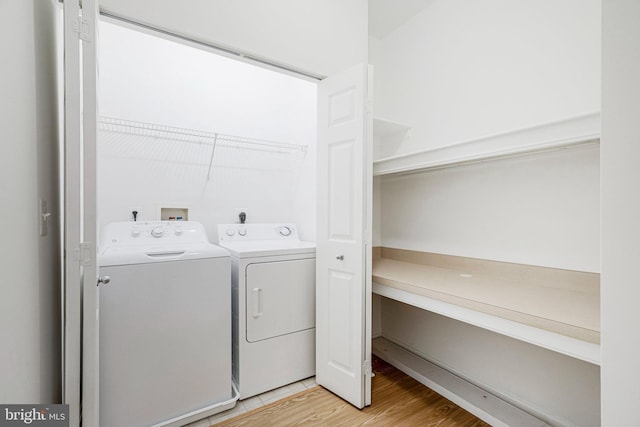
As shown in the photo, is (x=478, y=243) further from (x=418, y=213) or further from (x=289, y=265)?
(x=289, y=265)

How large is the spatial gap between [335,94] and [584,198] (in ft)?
4.97

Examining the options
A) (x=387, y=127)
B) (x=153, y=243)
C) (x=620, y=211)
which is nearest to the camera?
(x=620, y=211)

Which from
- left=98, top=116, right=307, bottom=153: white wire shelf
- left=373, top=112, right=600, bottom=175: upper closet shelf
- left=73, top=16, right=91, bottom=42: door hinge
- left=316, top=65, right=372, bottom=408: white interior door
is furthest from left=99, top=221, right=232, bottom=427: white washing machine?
left=373, top=112, right=600, bottom=175: upper closet shelf

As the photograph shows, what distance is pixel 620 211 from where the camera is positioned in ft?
2.50

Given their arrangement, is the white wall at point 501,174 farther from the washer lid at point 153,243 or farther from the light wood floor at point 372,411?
the washer lid at point 153,243

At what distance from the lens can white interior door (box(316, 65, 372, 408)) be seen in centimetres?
176

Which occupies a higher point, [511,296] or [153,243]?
[153,243]

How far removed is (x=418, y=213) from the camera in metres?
2.33

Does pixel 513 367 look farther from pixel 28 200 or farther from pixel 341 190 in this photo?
pixel 28 200

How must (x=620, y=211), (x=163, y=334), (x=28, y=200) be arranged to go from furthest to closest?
(x=163, y=334)
(x=28, y=200)
(x=620, y=211)

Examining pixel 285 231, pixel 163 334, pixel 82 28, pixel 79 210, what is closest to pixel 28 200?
pixel 79 210

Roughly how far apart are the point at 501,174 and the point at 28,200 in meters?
2.25

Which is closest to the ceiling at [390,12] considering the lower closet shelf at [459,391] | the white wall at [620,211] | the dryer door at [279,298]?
the white wall at [620,211]

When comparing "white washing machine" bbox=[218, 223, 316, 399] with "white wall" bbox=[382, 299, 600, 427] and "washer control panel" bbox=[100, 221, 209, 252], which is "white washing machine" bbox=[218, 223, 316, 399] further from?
"white wall" bbox=[382, 299, 600, 427]
